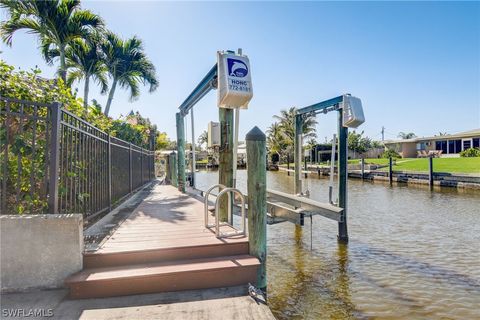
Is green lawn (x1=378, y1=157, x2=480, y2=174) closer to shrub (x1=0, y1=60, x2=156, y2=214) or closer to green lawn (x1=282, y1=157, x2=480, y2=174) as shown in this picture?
green lawn (x1=282, y1=157, x2=480, y2=174)

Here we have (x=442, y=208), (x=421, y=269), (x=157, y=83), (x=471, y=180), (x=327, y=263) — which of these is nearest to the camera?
(x=421, y=269)

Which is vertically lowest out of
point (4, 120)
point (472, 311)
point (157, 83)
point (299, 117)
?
point (472, 311)

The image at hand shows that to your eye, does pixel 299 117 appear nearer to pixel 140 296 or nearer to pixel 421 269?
pixel 421 269

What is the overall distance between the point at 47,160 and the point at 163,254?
74.9 inches

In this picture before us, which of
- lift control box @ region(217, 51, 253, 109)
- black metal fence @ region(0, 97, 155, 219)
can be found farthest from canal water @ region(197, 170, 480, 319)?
black metal fence @ region(0, 97, 155, 219)

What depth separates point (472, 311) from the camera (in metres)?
4.33

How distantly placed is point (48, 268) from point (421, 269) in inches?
251

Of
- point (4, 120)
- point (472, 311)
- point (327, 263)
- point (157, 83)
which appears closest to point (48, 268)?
point (4, 120)

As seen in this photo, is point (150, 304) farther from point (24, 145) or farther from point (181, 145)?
point (181, 145)

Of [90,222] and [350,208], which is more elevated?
[90,222]

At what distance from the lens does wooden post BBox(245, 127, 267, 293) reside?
398 centimetres

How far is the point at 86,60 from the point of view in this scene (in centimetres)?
1602

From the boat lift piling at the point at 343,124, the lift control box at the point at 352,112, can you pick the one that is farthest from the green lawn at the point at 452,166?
the lift control box at the point at 352,112

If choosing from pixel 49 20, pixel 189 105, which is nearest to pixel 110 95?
pixel 49 20
